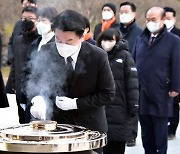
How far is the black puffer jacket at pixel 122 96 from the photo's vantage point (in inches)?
226

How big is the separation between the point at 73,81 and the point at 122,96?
1831 mm

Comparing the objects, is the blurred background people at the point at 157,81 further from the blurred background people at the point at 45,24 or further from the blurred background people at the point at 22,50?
the blurred background people at the point at 45,24

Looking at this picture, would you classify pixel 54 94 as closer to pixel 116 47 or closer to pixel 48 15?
pixel 48 15

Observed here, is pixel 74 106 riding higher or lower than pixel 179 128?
higher

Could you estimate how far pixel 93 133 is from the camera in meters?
3.57

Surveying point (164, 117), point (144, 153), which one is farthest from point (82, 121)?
point (144, 153)

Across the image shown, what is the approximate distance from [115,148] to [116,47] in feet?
3.45

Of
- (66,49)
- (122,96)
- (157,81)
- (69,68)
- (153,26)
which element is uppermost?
(153,26)

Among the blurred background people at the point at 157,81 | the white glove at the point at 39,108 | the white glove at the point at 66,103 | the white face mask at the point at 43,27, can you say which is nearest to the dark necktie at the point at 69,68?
the white glove at the point at 66,103

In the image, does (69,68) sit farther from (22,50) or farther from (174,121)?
(174,121)

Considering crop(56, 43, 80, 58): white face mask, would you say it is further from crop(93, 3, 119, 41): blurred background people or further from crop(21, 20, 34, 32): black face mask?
crop(93, 3, 119, 41): blurred background people

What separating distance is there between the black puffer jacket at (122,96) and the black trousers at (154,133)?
710 mm

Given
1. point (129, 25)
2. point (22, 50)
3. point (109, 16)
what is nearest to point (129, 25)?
point (129, 25)

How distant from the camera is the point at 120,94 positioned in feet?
19.2
